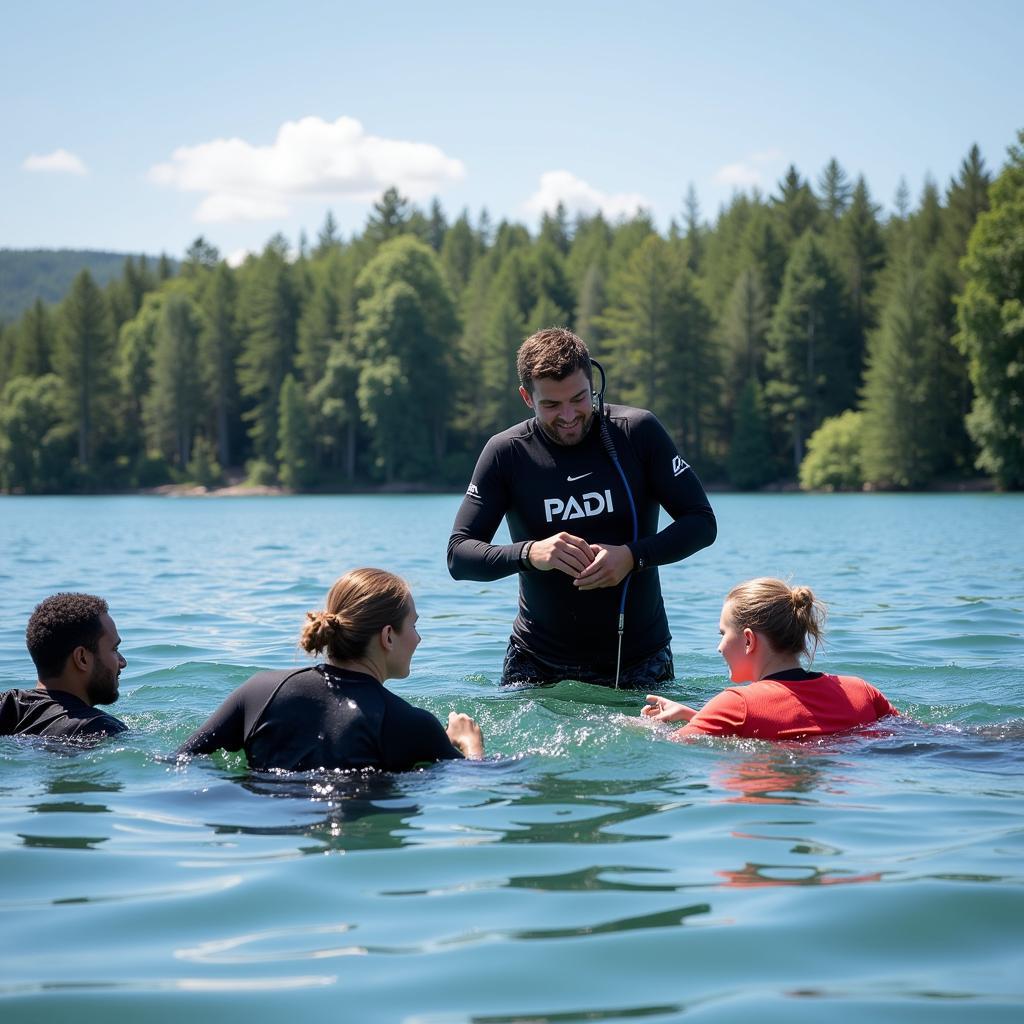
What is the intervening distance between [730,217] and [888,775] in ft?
332

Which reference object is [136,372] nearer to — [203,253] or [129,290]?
[129,290]

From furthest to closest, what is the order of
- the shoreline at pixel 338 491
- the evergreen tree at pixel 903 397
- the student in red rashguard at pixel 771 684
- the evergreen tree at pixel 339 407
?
the evergreen tree at pixel 339 407
the shoreline at pixel 338 491
the evergreen tree at pixel 903 397
the student in red rashguard at pixel 771 684

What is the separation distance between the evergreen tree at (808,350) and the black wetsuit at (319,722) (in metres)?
77.7

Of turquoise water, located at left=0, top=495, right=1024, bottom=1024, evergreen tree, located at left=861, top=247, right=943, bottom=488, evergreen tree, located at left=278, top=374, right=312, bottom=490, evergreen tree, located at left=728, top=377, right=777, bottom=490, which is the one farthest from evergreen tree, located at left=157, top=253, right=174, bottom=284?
turquoise water, located at left=0, top=495, right=1024, bottom=1024

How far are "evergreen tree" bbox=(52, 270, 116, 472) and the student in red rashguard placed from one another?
3601 inches

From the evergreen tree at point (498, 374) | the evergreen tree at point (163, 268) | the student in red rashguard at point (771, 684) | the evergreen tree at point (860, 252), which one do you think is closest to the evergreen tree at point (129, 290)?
the evergreen tree at point (163, 268)

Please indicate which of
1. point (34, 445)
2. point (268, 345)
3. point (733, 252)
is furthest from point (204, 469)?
point (733, 252)

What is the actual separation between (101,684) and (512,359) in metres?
80.4

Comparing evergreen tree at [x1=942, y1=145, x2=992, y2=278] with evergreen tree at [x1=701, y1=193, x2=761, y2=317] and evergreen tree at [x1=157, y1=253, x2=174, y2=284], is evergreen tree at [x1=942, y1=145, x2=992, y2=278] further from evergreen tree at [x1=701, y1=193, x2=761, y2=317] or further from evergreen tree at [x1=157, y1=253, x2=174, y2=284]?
evergreen tree at [x1=157, y1=253, x2=174, y2=284]

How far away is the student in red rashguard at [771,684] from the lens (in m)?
6.47

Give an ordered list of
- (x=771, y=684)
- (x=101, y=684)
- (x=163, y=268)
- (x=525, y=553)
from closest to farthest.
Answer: (x=771, y=684), (x=101, y=684), (x=525, y=553), (x=163, y=268)

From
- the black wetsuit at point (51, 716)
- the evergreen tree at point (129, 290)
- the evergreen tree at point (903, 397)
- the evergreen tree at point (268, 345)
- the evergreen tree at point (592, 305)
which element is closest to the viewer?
the black wetsuit at point (51, 716)

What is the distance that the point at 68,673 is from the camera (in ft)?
22.4

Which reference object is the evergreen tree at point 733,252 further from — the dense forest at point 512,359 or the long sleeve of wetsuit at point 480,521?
Result: the long sleeve of wetsuit at point 480,521
